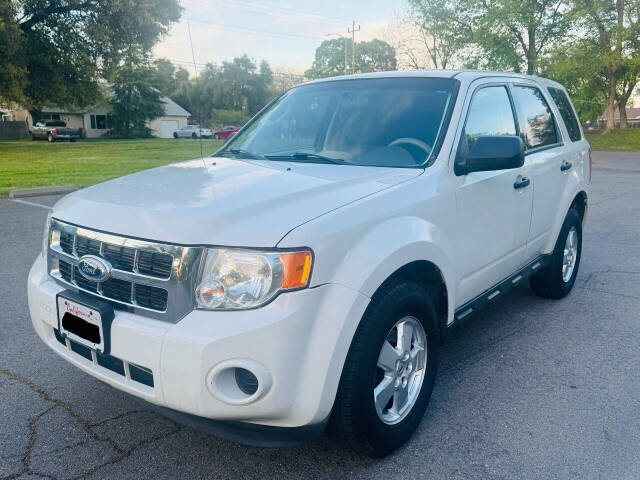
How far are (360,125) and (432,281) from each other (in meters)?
1.12

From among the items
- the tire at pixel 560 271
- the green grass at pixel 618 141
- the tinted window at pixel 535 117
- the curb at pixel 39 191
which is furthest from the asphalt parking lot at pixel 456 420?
the green grass at pixel 618 141

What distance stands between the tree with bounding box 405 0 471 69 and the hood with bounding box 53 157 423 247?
40229mm

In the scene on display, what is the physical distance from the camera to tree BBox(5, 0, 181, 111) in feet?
92.9

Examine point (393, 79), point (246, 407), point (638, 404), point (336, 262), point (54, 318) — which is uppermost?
point (393, 79)

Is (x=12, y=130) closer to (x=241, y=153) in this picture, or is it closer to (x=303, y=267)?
(x=241, y=153)

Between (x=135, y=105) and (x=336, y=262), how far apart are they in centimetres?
5679

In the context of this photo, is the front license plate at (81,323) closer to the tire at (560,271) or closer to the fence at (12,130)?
the tire at (560,271)

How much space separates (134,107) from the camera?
54656 mm

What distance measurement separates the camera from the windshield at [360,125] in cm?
326

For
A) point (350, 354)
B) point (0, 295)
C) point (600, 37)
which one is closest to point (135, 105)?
point (600, 37)

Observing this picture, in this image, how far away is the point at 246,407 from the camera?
2121mm

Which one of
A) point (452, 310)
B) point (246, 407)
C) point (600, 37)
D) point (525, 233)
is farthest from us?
point (600, 37)

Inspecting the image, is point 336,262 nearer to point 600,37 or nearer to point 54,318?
point 54,318

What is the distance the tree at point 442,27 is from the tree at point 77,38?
18.0m
